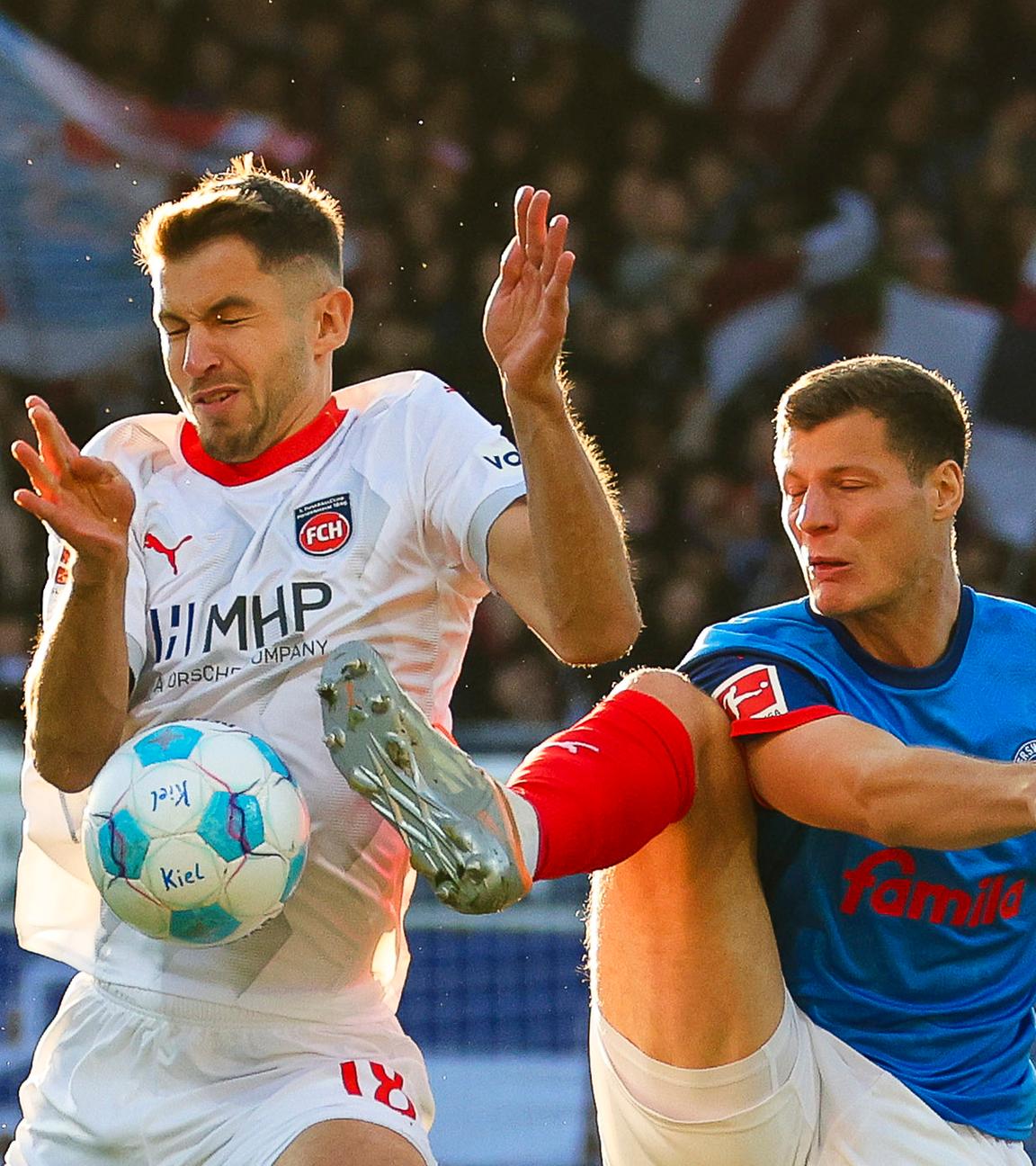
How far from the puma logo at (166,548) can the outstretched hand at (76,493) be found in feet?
1.02

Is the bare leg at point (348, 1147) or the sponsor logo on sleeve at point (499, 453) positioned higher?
the sponsor logo on sleeve at point (499, 453)

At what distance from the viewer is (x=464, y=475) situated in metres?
3.43

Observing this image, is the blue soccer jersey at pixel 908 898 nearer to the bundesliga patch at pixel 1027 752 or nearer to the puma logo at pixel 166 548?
the bundesliga patch at pixel 1027 752

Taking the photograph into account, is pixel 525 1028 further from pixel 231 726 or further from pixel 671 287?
pixel 671 287

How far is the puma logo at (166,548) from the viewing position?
356 centimetres

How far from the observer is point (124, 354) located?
8922mm

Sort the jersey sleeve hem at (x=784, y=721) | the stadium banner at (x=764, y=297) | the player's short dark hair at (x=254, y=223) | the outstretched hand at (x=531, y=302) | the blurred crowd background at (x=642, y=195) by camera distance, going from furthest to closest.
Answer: the stadium banner at (x=764, y=297) → the blurred crowd background at (x=642, y=195) → the player's short dark hair at (x=254, y=223) → the jersey sleeve hem at (x=784, y=721) → the outstretched hand at (x=531, y=302)

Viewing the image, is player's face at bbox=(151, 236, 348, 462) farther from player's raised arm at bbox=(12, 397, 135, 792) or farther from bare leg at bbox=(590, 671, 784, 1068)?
bare leg at bbox=(590, 671, 784, 1068)

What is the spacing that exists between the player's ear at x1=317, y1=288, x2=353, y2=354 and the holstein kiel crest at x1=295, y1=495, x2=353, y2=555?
34cm

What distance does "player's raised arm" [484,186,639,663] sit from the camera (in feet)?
10.1

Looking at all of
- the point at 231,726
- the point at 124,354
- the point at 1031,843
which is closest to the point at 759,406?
the point at 124,354

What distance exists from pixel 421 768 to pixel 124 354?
629 centimetres

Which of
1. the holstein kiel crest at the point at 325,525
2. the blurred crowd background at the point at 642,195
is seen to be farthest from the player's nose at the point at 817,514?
the blurred crowd background at the point at 642,195

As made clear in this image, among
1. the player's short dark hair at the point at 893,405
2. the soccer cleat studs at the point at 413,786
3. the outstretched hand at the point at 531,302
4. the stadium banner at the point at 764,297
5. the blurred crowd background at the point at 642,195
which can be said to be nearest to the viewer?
the soccer cleat studs at the point at 413,786
